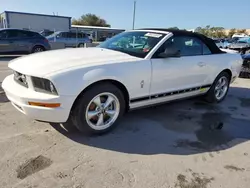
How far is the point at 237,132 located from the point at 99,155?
2267 mm

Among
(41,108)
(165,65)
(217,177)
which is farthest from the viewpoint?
(165,65)

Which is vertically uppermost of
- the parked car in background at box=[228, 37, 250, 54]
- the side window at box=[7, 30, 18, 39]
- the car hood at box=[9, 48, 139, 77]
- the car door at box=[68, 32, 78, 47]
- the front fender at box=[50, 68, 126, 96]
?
the car hood at box=[9, 48, 139, 77]

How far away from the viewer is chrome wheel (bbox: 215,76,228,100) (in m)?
5.13

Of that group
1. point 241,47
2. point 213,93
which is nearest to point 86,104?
point 213,93

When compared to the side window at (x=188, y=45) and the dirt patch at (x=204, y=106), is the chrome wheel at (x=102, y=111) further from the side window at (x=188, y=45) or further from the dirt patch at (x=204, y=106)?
the dirt patch at (x=204, y=106)

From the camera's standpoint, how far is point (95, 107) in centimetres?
327

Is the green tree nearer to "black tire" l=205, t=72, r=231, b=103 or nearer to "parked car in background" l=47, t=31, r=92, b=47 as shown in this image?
"parked car in background" l=47, t=31, r=92, b=47

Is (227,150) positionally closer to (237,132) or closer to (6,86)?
(237,132)

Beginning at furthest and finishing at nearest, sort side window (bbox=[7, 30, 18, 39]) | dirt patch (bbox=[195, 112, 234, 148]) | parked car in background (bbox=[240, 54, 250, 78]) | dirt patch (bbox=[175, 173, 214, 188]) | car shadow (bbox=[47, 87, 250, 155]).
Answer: side window (bbox=[7, 30, 18, 39])
parked car in background (bbox=[240, 54, 250, 78])
dirt patch (bbox=[195, 112, 234, 148])
car shadow (bbox=[47, 87, 250, 155])
dirt patch (bbox=[175, 173, 214, 188])

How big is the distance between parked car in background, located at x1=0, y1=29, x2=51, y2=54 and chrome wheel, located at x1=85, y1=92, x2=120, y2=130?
1011cm

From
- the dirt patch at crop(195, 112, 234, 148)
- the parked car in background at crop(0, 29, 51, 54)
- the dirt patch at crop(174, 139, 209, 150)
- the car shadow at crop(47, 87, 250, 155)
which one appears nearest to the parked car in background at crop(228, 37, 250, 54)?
the car shadow at crop(47, 87, 250, 155)

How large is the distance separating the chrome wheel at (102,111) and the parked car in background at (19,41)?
1011cm

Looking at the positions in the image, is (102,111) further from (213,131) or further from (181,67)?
(213,131)

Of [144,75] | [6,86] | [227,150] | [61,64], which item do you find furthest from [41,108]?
[227,150]
